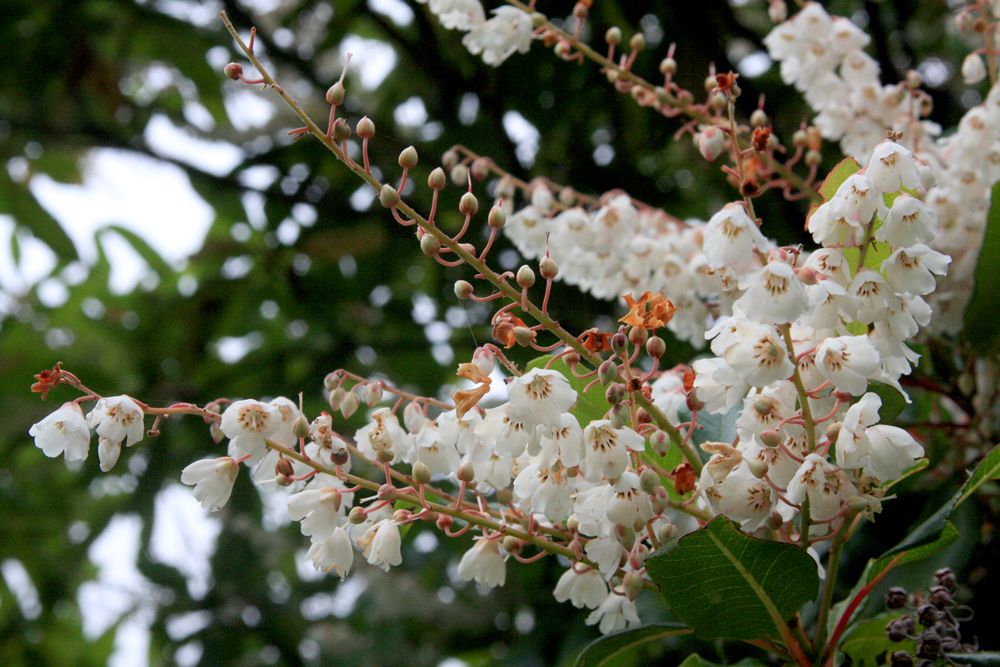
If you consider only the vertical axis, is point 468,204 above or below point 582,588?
above

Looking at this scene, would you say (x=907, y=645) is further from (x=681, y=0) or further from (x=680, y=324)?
(x=681, y=0)

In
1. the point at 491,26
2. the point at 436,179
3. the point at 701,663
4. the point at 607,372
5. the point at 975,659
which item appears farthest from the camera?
the point at 491,26

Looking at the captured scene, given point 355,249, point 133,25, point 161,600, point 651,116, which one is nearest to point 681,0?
point 651,116

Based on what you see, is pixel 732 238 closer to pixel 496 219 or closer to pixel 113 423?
pixel 496 219

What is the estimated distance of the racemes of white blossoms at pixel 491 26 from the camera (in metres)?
1.52

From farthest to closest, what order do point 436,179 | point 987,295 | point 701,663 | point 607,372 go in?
point 987,295 → point 701,663 → point 436,179 → point 607,372

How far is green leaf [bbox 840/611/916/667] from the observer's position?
1.12 metres

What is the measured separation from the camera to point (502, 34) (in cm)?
153

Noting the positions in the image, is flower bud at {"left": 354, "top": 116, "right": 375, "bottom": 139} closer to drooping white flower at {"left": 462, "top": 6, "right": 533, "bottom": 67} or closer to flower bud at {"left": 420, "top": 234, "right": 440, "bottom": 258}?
flower bud at {"left": 420, "top": 234, "right": 440, "bottom": 258}

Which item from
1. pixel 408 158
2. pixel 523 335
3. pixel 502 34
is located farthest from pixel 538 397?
pixel 502 34

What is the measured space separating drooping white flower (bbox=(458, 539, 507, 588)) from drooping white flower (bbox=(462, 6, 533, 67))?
2.70ft

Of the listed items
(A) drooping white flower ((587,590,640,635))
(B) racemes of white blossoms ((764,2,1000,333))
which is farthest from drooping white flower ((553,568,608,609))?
(B) racemes of white blossoms ((764,2,1000,333))

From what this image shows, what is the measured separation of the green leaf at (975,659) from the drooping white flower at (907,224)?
1.44ft

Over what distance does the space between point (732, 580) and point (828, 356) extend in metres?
0.23
